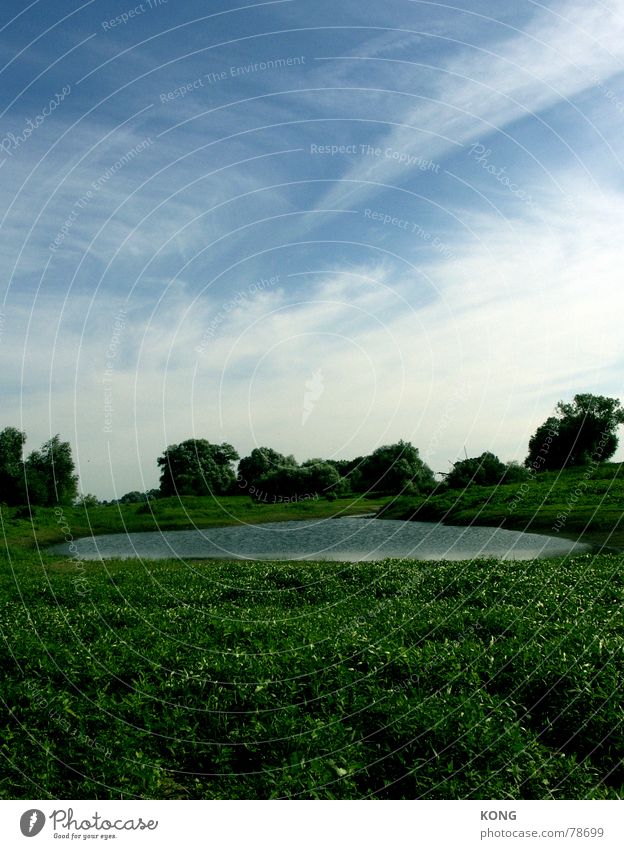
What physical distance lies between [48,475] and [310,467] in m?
25.4

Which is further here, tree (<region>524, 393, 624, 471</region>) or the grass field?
tree (<region>524, 393, 624, 471</region>)

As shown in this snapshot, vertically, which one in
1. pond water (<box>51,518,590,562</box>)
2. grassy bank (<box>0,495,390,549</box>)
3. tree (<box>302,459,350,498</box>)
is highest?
tree (<box>302,459,350,498</box>)

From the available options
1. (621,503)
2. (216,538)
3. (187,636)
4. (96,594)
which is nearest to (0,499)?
(216,538)

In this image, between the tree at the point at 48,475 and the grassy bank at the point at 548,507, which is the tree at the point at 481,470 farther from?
the tree at the point at 48,475

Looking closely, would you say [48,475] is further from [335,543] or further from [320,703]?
[320,703]

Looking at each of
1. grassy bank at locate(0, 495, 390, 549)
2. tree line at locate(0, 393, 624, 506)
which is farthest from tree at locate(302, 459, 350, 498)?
grassy bank at locate(0, 495, 390, 549)

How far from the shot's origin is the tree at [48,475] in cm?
4481

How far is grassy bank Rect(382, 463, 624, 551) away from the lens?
38.0 m

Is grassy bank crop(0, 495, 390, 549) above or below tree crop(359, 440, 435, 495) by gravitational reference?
below

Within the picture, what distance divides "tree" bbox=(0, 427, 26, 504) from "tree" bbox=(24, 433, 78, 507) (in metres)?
0.80

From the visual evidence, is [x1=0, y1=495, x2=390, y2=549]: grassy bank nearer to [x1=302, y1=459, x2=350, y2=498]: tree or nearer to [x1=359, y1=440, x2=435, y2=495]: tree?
[x1=359, y1=440, x2=435, y2=495]: tree

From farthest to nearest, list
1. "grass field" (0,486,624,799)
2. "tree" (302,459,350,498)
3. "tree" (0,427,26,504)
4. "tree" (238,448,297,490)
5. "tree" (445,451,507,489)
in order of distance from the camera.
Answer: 1. "tree" (445,451,507,489)
2. "tree" (0,427,26,504)
3. "tree" (302,459,350,498)
4. "tree" (238,448,297,490)
5. "grass field" (0,486,624,799)

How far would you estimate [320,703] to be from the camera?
348 inches

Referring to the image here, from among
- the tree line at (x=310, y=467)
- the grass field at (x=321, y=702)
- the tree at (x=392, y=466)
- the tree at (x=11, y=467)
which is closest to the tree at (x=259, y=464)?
the tree line at (x=310, y=467)
